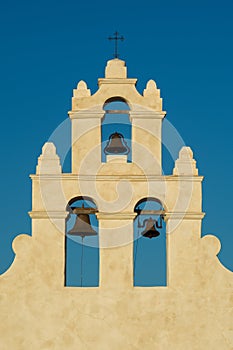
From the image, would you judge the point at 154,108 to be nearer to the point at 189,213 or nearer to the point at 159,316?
the point at 189,213

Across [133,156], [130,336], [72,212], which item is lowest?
[130,336]

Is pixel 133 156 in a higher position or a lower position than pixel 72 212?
higher

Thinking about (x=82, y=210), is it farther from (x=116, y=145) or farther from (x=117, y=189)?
(x=116, y=145)

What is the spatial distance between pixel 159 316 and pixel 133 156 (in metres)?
2.87

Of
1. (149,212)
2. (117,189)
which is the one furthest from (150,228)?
(117,189)

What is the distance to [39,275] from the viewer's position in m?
14.9

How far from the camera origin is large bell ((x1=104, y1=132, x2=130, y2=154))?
15891mm

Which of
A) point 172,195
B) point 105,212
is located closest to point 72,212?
point 105,212

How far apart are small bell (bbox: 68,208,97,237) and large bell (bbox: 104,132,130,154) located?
1.26 meters

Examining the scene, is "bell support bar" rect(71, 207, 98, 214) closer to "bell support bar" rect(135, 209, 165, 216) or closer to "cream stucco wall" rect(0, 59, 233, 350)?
"cream stucco wall" rect(0, 59, 233, 350)

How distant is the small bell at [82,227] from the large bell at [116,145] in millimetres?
1263

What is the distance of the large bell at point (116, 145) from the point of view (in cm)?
1589

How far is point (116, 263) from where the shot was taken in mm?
15125

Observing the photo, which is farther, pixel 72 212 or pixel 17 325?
pixel 72 212
